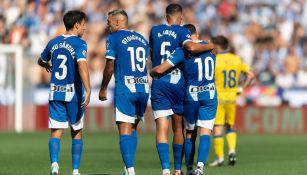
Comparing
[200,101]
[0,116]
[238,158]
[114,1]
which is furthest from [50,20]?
[200,101]

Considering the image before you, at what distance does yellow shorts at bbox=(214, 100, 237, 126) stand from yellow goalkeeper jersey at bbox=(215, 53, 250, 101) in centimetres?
9

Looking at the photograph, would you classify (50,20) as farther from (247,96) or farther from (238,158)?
(238,158)

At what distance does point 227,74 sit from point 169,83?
4.25 metres

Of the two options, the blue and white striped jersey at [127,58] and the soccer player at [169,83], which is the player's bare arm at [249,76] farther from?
the blue and white striped jersey at [127,58]

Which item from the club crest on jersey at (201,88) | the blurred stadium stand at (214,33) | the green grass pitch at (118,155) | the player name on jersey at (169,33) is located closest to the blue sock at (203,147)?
the club crest on jersey at (201,88)

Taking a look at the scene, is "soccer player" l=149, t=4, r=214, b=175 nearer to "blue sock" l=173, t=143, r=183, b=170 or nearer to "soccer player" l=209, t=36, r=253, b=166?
"blue sock" l=173, t=143, r=183, b=170

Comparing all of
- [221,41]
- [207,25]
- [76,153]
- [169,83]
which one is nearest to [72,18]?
[169,83]

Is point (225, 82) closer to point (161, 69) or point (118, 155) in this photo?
point (118, 155)

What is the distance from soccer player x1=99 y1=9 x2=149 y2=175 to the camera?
13344 mm

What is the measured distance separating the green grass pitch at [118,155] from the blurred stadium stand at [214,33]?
7.74 ft

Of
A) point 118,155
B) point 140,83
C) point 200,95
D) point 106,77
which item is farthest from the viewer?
point 118,155

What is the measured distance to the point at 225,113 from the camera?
17922mm

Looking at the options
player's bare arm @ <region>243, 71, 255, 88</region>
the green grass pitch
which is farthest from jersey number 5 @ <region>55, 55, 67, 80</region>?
player's bare arm @ <region>243, 71, 255, 88</region>

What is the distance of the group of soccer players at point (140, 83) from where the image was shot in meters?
13.4
